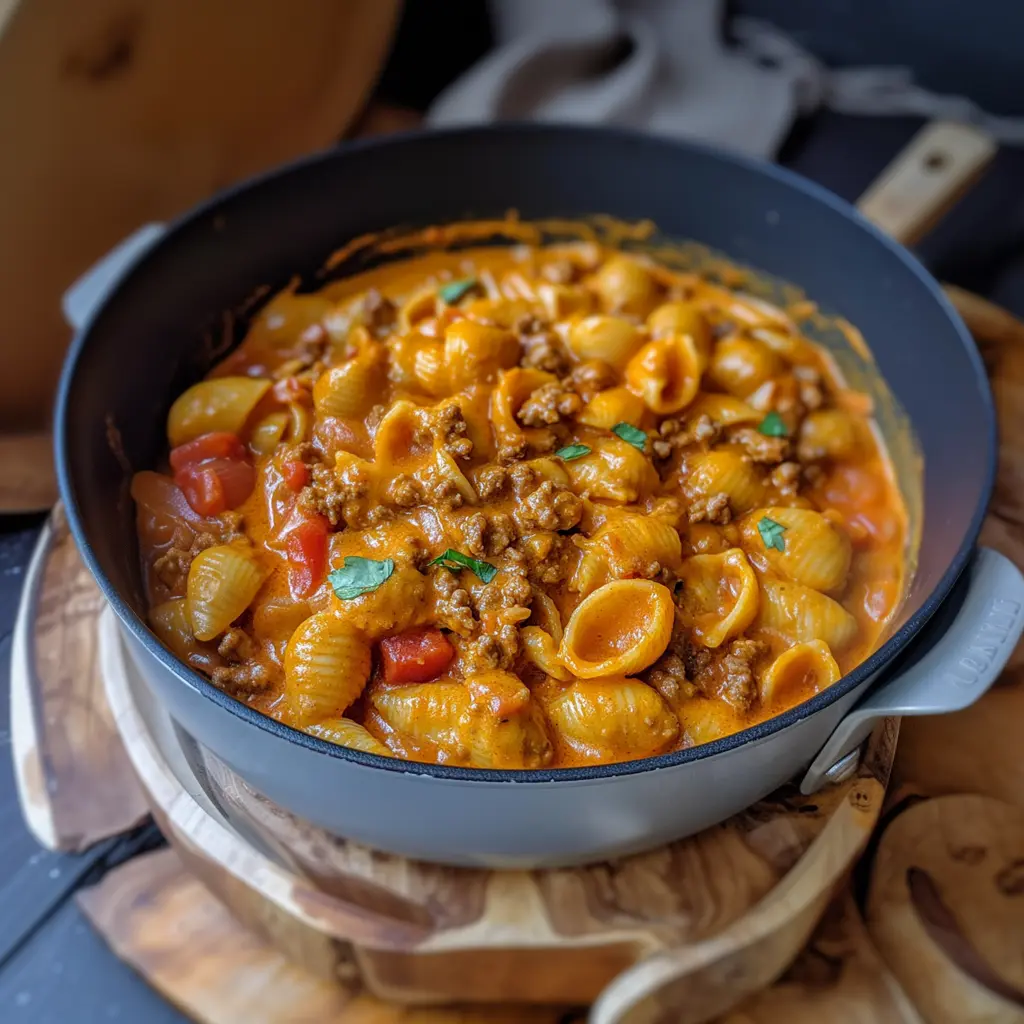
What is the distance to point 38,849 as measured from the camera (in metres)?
1.83

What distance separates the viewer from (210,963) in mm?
1674

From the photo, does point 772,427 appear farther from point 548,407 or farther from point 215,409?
point 215,409

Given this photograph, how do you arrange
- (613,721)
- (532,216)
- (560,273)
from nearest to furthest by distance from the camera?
(613,721) → (560,273) → (532,216)

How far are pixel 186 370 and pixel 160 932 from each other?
43.0 inches

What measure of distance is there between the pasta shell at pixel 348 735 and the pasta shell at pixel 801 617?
0.68 m

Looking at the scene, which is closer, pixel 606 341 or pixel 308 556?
pixel 308 556

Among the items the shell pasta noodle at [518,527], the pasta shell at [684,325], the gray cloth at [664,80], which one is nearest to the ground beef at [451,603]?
the shell pasta noodle at [518,527]

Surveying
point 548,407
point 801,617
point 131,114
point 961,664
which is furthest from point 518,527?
point 131,114

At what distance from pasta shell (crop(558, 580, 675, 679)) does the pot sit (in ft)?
0.79

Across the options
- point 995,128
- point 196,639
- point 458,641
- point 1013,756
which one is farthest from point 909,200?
point 196,639

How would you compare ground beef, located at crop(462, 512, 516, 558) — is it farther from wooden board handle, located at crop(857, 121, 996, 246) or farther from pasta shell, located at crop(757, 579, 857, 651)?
wooden board handle, located at crop(857, 121, 996, 246)

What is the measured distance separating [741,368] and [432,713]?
1.02 m

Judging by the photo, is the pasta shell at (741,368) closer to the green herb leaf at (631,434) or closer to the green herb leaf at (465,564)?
the green herb leaf at (631,434)

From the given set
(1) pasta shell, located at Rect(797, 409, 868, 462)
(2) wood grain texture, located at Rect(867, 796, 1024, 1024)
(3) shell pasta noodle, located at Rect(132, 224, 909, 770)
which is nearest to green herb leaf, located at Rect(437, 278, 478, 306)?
(3) shell pasta noodle, located at Rect(132, 224, 909, 770)
